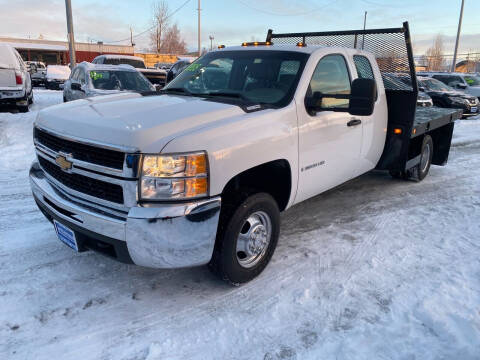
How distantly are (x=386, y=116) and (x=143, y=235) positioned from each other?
361 centimetres

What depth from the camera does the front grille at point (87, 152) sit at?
8.68 feet

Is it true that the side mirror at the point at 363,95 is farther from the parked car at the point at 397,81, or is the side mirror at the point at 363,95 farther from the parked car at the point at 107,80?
the parked car at the point at 107,80

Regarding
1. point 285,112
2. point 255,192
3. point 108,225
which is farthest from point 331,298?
point 108,225

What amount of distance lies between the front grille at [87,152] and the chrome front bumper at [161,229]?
13.3 inches

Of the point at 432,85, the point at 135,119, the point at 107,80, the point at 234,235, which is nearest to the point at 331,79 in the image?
the point at 234,235

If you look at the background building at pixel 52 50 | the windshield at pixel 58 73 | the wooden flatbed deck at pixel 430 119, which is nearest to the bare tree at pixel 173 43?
the background building at pixel 52 50

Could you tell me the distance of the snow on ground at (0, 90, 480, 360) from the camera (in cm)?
259

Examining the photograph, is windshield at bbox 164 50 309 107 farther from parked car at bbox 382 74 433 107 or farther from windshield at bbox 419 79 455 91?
windshield at bbox 419 79 455 91

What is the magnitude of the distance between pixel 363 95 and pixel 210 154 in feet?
4.90

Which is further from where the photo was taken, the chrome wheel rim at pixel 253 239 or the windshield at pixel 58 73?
the windshield at pixel 58 73

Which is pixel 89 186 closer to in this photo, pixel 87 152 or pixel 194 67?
pixel 87 152

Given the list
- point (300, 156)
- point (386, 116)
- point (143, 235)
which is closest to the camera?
point (143, 235)

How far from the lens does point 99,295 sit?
3127 millimetres

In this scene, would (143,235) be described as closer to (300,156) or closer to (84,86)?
(300,156)
